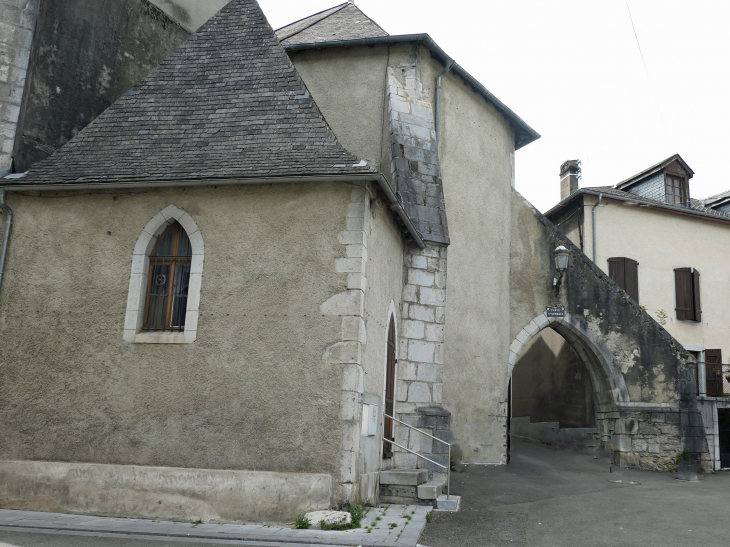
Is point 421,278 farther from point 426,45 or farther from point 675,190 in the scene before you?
point 675,190

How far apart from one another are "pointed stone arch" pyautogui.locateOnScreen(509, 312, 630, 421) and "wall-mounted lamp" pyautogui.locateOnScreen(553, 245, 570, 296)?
67cm

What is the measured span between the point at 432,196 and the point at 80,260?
510 cm

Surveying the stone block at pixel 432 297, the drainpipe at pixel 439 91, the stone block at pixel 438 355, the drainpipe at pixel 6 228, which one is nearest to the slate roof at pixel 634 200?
the drainpipe at pixel 439 91

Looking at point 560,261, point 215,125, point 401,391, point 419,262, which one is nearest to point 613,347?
point 560,261

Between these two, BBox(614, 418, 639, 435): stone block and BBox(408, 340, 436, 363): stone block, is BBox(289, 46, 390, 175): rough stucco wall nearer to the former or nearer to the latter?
BBox(408, 340, 436, 363): stone block

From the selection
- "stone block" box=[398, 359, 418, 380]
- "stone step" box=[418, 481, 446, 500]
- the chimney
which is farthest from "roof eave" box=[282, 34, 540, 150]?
"stone step" box=[418, 481, 446, 500]

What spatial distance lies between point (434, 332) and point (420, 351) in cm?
37

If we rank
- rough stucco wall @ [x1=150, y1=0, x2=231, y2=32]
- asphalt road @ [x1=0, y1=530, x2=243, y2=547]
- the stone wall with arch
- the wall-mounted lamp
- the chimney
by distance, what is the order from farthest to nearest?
the chimney
the wall-mounted lamp
the stone wall with arch
rough stucco wall @ [x1=150, y1=0, x2=231, y2=32]
asphalt road @ [x1=0, y1=530, x2=243, y2=547]

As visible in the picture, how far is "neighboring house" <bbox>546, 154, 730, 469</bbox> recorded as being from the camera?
17844 mm

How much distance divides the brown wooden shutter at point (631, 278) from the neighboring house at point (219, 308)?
9.39m

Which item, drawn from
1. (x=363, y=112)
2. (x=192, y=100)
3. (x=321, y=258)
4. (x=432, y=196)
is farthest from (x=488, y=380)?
(x=192, y=100)

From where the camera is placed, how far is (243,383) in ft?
24.3

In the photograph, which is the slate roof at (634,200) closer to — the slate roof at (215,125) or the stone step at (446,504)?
the slate roof at (215,125)

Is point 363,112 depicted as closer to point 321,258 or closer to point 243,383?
point 321,258
